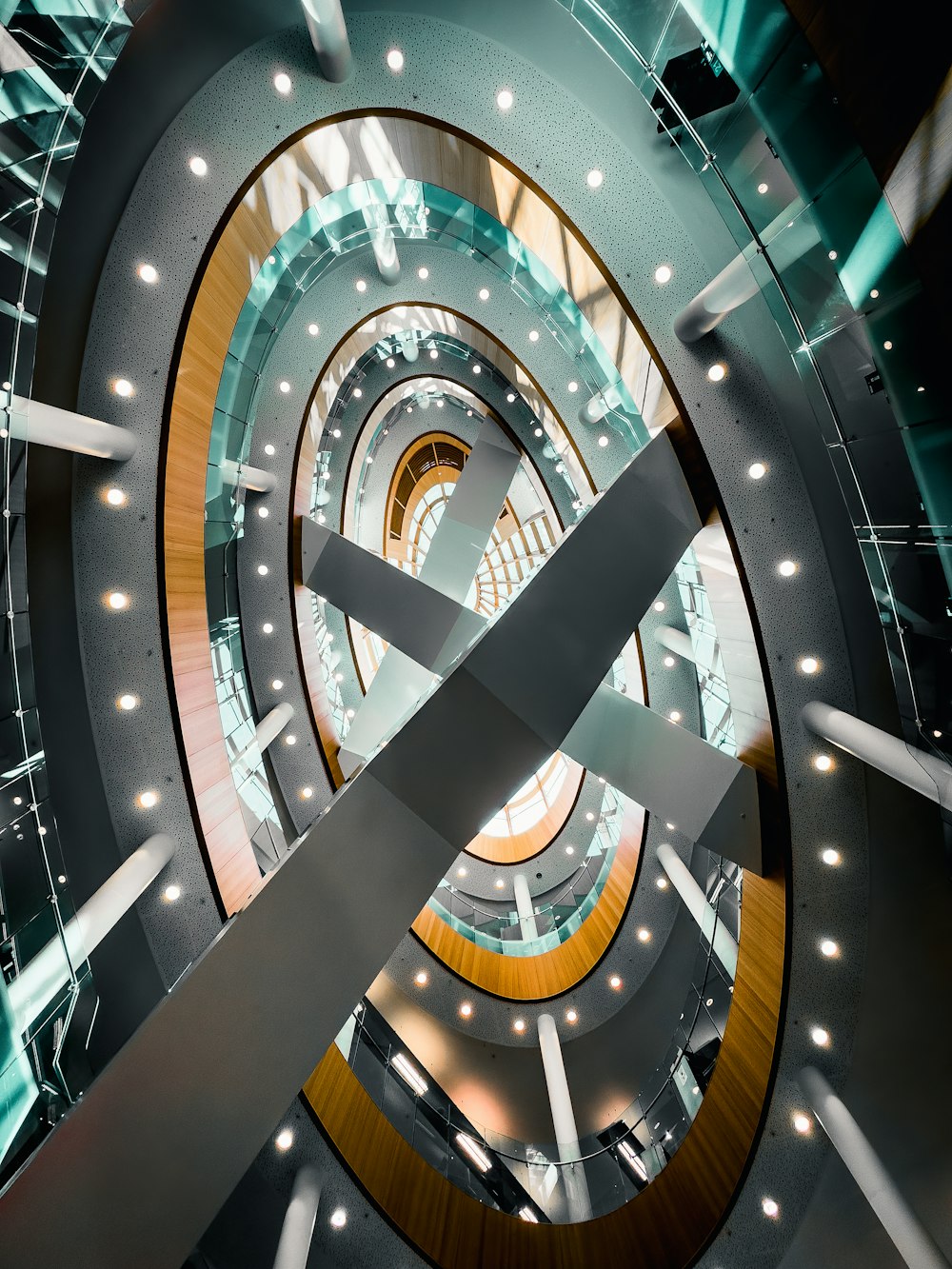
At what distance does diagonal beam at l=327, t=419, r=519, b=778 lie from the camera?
12586 millimetres

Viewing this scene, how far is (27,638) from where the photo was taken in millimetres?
4539

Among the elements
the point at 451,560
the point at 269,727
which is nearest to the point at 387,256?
the point at 451,560

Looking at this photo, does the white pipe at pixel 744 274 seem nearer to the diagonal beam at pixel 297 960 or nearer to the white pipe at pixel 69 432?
the diagonal beam at pixel 297 960

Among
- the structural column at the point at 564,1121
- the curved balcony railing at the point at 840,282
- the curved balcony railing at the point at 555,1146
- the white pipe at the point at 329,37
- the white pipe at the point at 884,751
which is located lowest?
the structural column at the point at 564,1121

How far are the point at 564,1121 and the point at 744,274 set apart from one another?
646 inches

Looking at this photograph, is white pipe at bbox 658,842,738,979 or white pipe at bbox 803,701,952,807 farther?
white pipe at bbox 658,842,738,979

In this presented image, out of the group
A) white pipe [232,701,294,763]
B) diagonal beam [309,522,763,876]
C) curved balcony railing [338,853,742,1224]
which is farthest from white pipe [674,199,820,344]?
white pipe [232,701,294,763]

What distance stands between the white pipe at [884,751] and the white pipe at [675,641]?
159 inches

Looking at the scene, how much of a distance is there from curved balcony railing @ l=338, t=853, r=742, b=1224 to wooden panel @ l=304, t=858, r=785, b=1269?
0.23m

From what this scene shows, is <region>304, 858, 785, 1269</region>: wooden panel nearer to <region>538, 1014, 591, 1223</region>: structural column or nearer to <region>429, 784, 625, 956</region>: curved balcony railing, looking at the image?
<region>538, 1014, 591, 1223</region>: structural column

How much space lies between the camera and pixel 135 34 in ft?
18.5

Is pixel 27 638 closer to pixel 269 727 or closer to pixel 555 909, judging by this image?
pixel 269 727

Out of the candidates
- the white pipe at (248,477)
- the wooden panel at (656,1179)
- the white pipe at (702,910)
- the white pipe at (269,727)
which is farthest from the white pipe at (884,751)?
the white pipe at (248,477)

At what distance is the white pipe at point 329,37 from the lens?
5.56m
